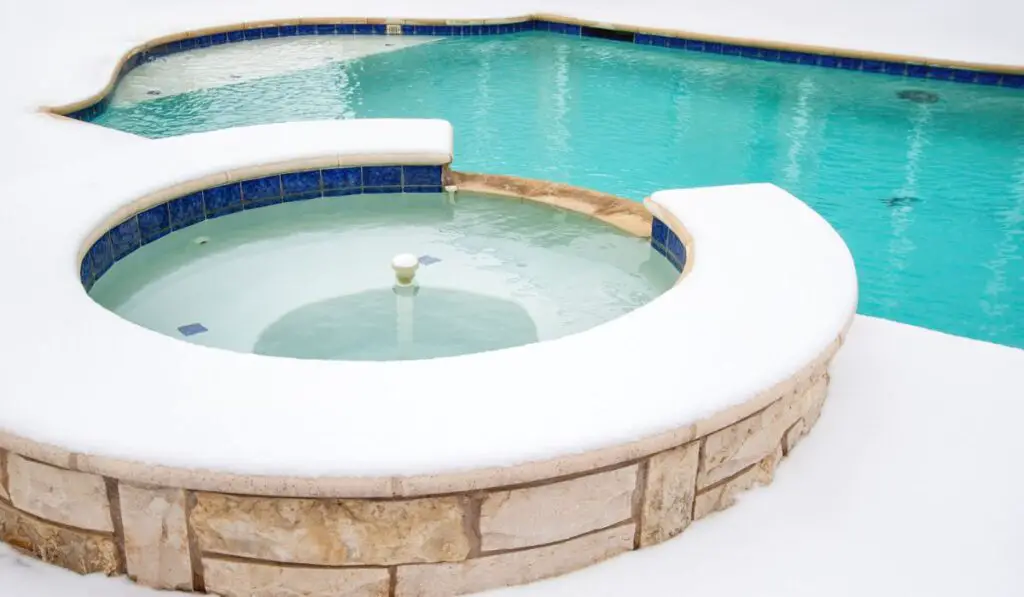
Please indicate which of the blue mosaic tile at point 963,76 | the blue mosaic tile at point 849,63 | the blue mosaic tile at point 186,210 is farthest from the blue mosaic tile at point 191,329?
the blue mosaic tile at point 963,76

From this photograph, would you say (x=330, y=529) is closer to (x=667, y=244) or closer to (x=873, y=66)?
(x=667, y=244)

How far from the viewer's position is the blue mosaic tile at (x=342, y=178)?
492 cm

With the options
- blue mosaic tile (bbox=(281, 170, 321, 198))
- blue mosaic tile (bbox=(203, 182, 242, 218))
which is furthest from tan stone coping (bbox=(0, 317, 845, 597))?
blue mosaic tile (bbox=(281, 170, 321, 198))

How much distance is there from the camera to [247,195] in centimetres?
475

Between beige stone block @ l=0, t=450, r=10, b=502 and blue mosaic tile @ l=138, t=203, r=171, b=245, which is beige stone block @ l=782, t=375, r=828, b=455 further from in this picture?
blue mosaic tile @ l=138, t=203, r=171, b=245

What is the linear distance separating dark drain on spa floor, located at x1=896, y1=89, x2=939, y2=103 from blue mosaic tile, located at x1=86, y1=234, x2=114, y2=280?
7.10 m

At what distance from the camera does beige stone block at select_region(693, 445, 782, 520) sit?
2750mm

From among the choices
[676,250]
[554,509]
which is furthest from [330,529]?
[676,250]

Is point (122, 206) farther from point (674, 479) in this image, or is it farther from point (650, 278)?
point (674, 479)

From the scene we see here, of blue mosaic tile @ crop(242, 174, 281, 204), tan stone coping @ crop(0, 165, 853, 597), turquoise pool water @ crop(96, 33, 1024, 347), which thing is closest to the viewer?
tan stone coping @ crop(0, 165, 853, 597)

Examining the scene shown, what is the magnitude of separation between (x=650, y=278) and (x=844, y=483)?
60.7 inches

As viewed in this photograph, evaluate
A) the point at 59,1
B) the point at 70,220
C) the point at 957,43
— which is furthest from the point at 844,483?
the point at 59,1

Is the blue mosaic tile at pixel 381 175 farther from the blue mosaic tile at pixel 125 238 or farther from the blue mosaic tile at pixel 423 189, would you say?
the blue mosaic tile at pixel 125 238

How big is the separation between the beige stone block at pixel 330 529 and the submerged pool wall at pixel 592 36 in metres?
6.44
